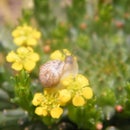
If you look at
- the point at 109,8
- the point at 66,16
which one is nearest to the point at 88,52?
the point at 109,8

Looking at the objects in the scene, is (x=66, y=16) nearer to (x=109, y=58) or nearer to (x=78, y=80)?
(x=109, y=58)

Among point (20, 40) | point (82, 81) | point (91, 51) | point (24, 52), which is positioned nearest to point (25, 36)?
point (20, 40)

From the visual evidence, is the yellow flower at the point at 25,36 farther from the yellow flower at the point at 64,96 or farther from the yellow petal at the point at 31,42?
the yellow flower at the point at 64,96

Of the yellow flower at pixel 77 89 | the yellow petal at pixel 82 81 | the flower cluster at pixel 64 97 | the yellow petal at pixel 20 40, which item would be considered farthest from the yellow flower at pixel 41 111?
the yellow petal at pixel 20 40

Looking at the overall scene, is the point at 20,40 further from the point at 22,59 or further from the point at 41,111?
the point at 41,111

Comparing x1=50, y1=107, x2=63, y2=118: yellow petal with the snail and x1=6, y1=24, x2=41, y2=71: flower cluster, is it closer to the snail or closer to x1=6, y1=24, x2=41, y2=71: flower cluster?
the snail

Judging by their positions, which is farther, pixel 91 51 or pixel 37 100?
pixel 91 51
